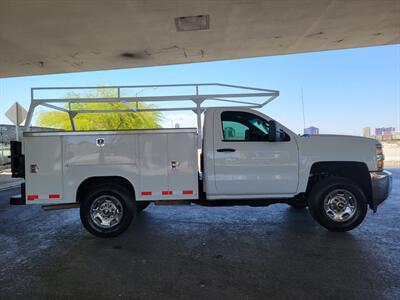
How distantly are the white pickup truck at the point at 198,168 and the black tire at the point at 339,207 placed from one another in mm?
16

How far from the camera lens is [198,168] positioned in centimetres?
540

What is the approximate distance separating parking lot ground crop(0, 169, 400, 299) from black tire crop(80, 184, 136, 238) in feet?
0.56

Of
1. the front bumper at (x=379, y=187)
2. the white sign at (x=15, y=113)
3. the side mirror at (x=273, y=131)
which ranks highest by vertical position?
the white sign at (x=15, y=113)

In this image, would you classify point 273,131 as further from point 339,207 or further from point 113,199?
point 113,199

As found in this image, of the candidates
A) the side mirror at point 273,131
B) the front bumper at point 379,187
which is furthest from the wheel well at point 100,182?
the front bumper at point 379,187

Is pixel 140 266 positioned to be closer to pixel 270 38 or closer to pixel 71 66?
pixel 270 38

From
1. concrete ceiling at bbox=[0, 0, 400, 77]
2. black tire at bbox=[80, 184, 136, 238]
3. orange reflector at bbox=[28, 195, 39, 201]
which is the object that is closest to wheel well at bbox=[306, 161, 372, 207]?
black tire at bbox=[80, 184, 136, 238]

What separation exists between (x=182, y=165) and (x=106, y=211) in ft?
5.07

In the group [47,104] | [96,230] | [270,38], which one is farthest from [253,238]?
[270,38]

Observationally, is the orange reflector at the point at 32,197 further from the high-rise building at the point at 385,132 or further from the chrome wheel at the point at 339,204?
the high-rise building at the point at 385,132

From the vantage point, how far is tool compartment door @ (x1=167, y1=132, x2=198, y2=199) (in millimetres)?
5270

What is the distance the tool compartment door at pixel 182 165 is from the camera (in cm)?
527

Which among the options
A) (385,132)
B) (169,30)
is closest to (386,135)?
(385,132)

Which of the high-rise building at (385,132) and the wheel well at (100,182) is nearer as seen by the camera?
the wheel well at (100,182)
